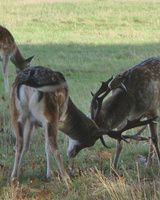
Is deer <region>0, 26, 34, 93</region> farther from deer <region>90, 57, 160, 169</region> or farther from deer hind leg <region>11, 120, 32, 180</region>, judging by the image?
deer hind leg <region>11, 120, 32, 180</region>

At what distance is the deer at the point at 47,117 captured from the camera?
434cm

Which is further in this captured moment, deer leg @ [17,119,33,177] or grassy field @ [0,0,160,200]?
deer leg @ [17,119,33,177]

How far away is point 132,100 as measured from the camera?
5.35 meters

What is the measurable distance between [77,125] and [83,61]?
784 cm

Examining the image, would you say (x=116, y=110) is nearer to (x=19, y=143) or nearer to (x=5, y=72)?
(x=19, y=143)

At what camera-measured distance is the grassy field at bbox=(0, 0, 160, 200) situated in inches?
165

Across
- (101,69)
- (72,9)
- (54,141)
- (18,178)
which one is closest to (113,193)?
(54,141)

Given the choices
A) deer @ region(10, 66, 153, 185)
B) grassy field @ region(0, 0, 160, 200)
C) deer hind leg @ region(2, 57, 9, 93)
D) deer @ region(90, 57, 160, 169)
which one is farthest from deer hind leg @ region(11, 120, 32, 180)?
deer hind leg @ region(2, 57, 9, 93)

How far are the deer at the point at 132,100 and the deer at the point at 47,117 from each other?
0.29 meters

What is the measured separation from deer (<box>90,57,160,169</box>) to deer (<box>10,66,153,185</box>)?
0.29 meters

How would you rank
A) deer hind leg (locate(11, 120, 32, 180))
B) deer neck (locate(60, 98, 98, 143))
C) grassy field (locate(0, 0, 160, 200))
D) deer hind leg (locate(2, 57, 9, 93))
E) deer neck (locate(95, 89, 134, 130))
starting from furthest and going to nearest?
deer hind leg (locate(2, 57, 9, 93))
deer neck (locate(95, 89, 134, 130))
deer neck (locate(60, 98, 98, 143))
deer hind leg (locate(11, 120, 32, 180))
grassy field (locate(0, 0, 160, 200))

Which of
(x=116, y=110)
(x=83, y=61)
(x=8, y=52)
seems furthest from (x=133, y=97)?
(x=83, y=61)

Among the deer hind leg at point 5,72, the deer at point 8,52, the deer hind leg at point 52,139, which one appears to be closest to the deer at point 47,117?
the deer hind leg at point 52,139

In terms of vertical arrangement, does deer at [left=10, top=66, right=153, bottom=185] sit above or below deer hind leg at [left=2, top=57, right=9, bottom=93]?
above
